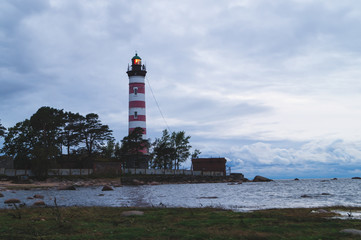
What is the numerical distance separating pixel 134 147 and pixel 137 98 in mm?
9964

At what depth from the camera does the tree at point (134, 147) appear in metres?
70.1

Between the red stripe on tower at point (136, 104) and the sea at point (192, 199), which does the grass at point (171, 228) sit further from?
the red stripe on tower at point (136, 104)

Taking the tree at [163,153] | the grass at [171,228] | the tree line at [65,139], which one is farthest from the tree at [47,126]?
the grass at [171,228]

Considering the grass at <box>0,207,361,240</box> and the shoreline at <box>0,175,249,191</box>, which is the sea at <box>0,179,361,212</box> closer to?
the grass at <box>0,207,361,240</box>

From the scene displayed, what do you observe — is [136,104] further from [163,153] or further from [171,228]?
[171,228]

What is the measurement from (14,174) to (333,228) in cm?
5437

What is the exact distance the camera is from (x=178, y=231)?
35.3 feet

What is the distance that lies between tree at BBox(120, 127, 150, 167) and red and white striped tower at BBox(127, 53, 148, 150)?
125cm

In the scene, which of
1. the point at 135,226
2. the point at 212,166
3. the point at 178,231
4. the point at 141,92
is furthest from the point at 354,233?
the point at 212,166

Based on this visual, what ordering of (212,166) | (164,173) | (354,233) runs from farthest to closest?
(212,166) < (164,173) < (354,233)

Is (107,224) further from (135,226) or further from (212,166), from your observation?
(212,166)

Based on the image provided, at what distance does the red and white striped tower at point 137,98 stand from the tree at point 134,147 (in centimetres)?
125

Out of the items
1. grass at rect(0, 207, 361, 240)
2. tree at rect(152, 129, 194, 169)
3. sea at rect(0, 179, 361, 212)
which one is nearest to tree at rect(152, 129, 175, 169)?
tree at rect(152, 129, 194, 169)

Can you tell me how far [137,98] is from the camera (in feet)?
237
